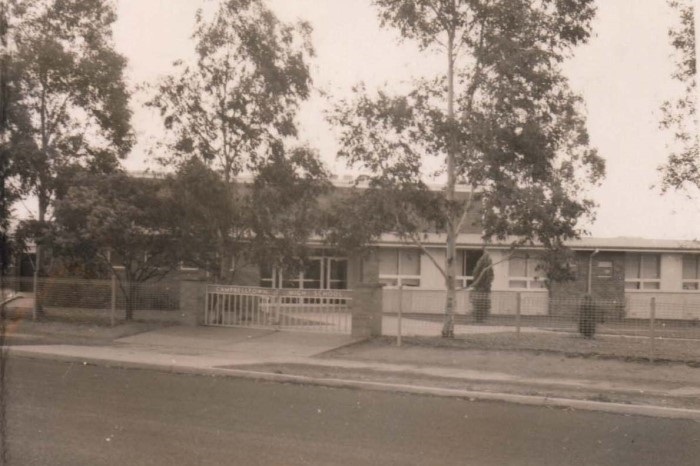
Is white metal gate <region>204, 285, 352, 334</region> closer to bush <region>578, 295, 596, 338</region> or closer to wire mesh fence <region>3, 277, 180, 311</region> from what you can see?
wire mesh fence <region>3, 277, 180, 311</region>

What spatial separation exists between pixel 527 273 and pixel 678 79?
14.6 meters

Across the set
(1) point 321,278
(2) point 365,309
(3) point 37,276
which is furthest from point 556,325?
(3) point 37,276

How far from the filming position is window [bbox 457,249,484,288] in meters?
29.8

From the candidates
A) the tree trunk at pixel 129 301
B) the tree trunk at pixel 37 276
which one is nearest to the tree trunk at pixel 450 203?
the tree trunk at pixel 129 301

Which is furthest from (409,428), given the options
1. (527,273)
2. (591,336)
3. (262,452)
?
(527,273)

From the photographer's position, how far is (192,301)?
750 inches

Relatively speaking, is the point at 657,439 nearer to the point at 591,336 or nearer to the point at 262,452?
the point at 262,452

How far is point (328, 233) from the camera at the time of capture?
763 inches

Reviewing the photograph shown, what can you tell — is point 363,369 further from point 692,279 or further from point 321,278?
point 692,279

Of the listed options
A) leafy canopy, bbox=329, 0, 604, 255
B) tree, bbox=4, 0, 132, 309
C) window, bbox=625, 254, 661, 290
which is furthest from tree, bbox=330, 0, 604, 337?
window, bbox=625, 254, 661, 290

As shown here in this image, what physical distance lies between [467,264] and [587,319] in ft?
42.8

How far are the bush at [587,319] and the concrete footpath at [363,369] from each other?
3.95 metres

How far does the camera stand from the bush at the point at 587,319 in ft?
56.0

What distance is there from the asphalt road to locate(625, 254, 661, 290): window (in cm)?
2279
